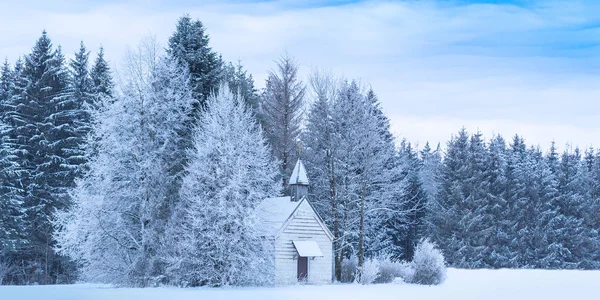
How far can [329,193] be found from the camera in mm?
42688

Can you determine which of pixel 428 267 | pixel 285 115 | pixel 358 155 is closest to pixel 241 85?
pixel 285 115

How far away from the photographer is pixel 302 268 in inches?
1491

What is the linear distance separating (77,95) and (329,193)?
1996 cm

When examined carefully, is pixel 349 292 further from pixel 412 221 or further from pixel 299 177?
pixel 412 221

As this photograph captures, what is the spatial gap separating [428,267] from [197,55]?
1837 cm

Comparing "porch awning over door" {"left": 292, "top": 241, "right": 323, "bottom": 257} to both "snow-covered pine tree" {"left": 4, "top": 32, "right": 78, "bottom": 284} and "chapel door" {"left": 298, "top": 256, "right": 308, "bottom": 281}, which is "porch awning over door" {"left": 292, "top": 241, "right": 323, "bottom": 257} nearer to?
"chapel door" {"left": 298, "top": 256, "right": 308, "bottom": 281}

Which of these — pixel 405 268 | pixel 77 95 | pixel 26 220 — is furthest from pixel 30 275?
pixel 405 268

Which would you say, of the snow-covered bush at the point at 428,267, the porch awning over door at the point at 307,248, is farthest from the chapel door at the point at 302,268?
the snow-covered bush at the point at 428,267

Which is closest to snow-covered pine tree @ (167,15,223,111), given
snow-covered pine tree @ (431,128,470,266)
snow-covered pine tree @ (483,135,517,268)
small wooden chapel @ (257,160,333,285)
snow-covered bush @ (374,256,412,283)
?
small wooden chapel @ (257,160,333,285)

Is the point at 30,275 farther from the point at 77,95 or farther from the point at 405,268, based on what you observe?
the point at 405,268

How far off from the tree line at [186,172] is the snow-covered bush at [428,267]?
326 centimetres

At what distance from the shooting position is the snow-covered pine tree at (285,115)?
4719 centimetres

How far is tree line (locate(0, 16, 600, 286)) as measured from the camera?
32.0 metres

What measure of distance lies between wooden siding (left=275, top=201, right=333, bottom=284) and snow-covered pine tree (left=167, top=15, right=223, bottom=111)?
8819mm
